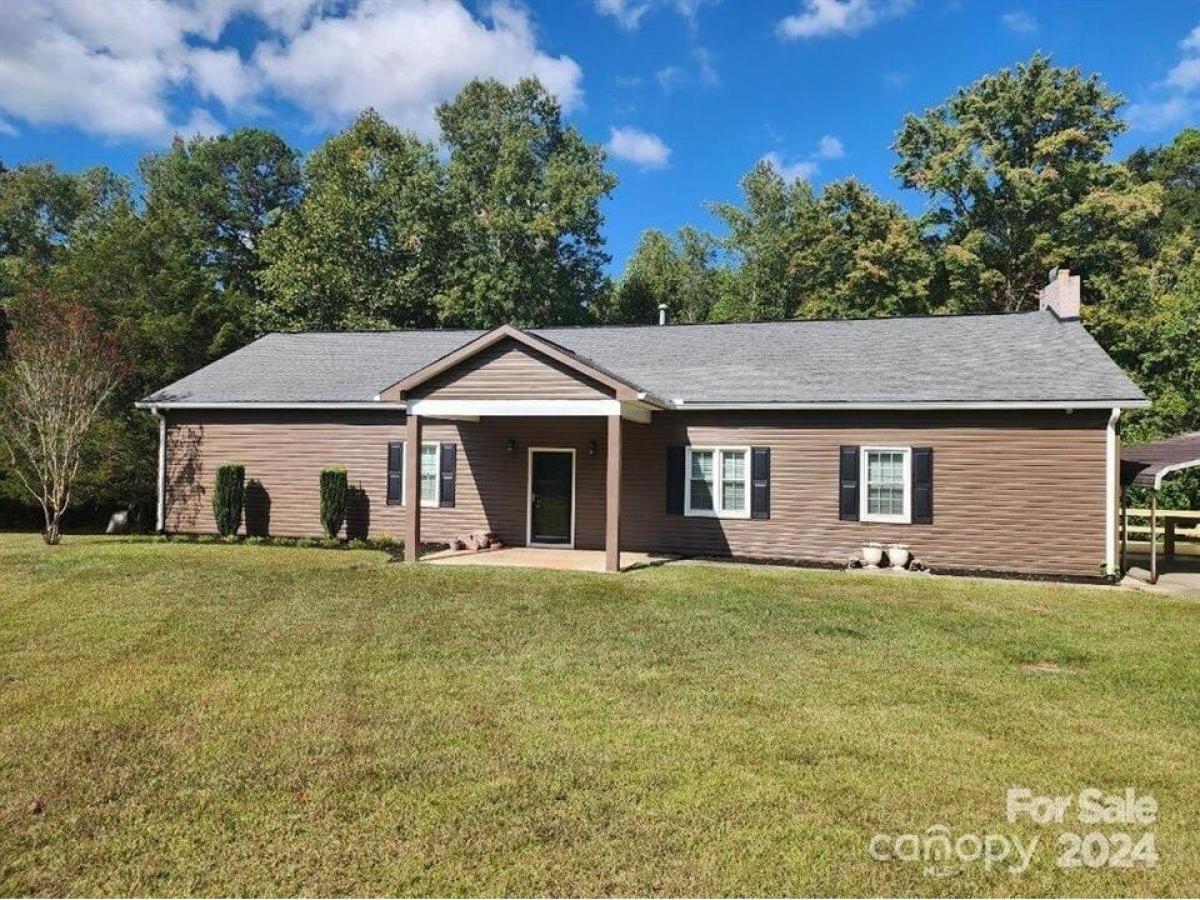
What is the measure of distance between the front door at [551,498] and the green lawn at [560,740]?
5.44 m

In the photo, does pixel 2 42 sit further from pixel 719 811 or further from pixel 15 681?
pixel 719 811

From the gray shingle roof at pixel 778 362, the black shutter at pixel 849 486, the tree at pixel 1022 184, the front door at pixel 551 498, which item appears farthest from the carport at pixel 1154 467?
the tree at pixel 1022 184

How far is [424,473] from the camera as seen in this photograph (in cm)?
1502

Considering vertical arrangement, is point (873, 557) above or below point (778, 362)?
below

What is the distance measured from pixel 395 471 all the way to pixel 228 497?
3.47 meters

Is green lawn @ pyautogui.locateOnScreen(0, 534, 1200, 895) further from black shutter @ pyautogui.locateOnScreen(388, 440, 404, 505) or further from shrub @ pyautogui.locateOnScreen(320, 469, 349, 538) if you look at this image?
black shutter @ pyautogui.locateOnScreen(388, 440, 404, 505)

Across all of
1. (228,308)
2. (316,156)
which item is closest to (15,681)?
(228,308)

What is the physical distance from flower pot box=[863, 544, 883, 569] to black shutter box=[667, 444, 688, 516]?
3.22 m

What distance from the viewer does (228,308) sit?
78.8 feet

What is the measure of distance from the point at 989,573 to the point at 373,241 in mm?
25208

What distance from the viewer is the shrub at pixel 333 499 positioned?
1461 cm

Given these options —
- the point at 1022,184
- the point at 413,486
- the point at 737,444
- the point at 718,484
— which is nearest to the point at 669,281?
the point at 1022,184

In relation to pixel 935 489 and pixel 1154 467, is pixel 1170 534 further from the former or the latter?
pixel 935 489

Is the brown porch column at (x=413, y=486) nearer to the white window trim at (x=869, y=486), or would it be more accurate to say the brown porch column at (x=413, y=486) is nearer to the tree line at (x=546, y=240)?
the white window trim at (x=869, y=486)
